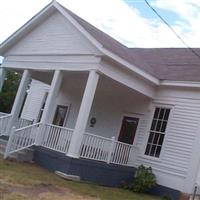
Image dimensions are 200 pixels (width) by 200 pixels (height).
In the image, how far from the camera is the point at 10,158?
15.3 meters

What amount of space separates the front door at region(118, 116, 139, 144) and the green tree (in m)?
24.0

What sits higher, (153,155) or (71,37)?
(71,37)

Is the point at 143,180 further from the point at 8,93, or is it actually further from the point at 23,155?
the point at 8,93

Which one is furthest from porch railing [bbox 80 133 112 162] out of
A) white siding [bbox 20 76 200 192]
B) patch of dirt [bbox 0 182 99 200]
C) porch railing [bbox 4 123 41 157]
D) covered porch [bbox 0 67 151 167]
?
patch of dirt [bbox 0 182 99 200]

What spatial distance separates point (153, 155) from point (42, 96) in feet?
29.7

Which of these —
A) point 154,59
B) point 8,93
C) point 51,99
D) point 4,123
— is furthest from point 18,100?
point 8,93

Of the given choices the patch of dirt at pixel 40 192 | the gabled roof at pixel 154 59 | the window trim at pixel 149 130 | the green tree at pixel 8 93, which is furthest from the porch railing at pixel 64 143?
the green tree at pixel 8 93

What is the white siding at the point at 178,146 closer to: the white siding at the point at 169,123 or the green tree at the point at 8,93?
the white siding at the point at 169,123

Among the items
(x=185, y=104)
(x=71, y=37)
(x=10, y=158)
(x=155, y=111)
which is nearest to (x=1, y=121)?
(x=10, y=158)

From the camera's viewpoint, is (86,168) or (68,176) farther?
(86,168)

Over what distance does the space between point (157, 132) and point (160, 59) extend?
475cm

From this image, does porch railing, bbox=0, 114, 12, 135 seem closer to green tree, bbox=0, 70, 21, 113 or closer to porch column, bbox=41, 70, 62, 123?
porch column, bbox=41, 70, 62, 123

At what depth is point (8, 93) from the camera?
136ft

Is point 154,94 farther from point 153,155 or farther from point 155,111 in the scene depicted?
point 153,155
